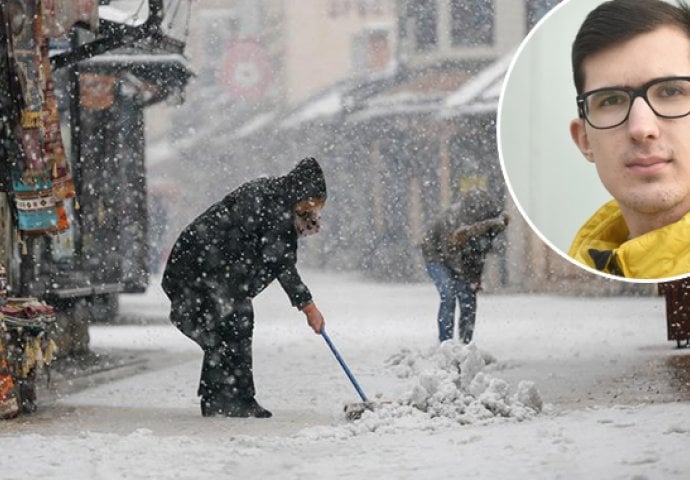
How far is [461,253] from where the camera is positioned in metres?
11.3

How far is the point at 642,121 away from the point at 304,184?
446 cm

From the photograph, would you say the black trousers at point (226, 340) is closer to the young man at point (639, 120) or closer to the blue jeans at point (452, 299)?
the blue jeans at point (452, 299)

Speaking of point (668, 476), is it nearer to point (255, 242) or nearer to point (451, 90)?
point (255, 242)

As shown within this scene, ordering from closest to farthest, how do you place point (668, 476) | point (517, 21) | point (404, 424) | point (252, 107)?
point (668, 476) < point (404, 424) < point (517, 21) < point (252, 107)

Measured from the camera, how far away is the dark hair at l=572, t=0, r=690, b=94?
3.12 m

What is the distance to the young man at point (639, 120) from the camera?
306 cm

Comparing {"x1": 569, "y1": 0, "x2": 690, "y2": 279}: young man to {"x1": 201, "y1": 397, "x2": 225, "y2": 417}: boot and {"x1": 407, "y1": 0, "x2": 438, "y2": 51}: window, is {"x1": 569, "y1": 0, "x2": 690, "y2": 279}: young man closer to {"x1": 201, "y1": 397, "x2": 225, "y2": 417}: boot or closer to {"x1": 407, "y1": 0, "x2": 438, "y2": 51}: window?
{"x1": 201, "y1": 397, "x2": 225, "y2": 417}: boot

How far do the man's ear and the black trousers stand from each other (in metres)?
4.36

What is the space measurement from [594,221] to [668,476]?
5.53ft

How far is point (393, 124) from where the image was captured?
33906 millimetres

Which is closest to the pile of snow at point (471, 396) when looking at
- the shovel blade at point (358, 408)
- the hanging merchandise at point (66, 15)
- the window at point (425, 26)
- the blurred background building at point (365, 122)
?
the shovel blade at point (358, 408)

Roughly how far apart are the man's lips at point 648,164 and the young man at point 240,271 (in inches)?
172

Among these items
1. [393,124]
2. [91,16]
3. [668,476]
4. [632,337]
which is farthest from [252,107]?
[668,476]

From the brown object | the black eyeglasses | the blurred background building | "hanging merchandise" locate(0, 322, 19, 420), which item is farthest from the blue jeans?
the black eyeglasses
